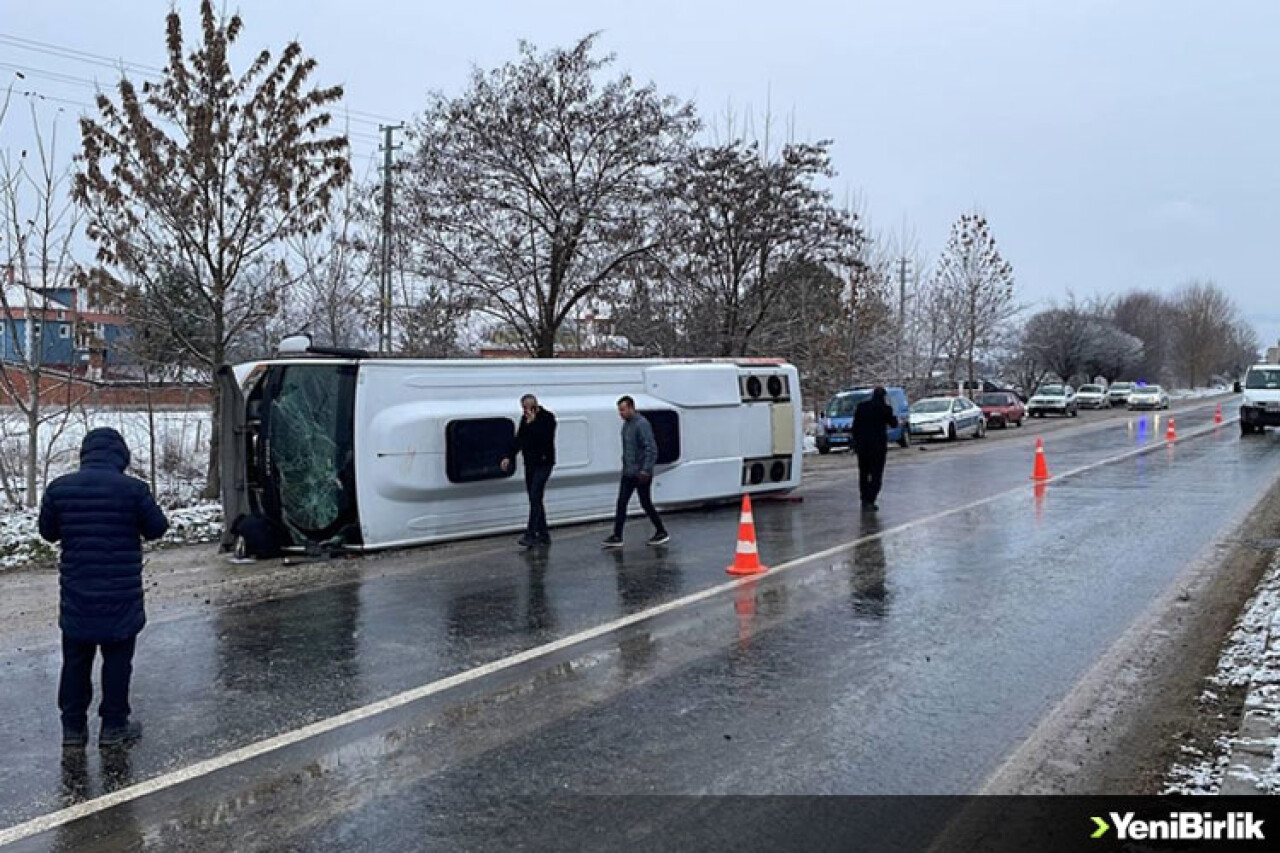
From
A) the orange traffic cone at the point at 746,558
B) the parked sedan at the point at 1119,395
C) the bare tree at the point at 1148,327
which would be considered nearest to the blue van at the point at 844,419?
the orange traffic cone at the point at 746,558

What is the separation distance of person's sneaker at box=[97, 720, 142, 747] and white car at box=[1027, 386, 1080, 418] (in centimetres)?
4820

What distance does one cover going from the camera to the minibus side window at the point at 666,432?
14.7m

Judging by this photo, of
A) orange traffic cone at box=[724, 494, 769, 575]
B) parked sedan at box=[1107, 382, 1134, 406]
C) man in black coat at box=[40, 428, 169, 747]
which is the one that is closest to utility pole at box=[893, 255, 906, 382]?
parked sedan at box=[1107, 382, 1134, 406]

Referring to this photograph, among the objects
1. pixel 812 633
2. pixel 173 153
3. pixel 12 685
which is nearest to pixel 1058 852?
pixel 812 633

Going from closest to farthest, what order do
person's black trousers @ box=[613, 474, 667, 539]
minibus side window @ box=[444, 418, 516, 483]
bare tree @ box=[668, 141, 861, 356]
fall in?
person's black trousers @ box=[613, 474, 667, 539] → minibus side window @ box=[444, 418, 516, 483] → bare tree @ box=[668, 141, 861, 356]

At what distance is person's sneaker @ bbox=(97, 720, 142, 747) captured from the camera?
17.7 ft

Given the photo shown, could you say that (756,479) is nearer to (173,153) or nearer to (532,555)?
(532,555)

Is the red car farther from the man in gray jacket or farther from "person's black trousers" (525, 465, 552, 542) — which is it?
"person's black trousers" (525, 465, 552, 542)

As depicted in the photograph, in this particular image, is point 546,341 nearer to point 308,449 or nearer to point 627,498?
point 627,498

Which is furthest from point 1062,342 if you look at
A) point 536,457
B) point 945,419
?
point 536,457

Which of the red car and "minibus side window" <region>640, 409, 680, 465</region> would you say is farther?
the red car

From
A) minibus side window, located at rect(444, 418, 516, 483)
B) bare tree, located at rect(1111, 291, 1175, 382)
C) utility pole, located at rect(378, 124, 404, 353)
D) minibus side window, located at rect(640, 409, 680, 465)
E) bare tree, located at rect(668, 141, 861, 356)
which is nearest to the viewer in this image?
minibus side window, located at rect(444, 418, 516, 483)

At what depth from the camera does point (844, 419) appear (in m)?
28.7

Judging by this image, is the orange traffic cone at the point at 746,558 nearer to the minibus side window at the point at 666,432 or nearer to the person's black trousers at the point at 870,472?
the minibus side window at the point at 666,432
